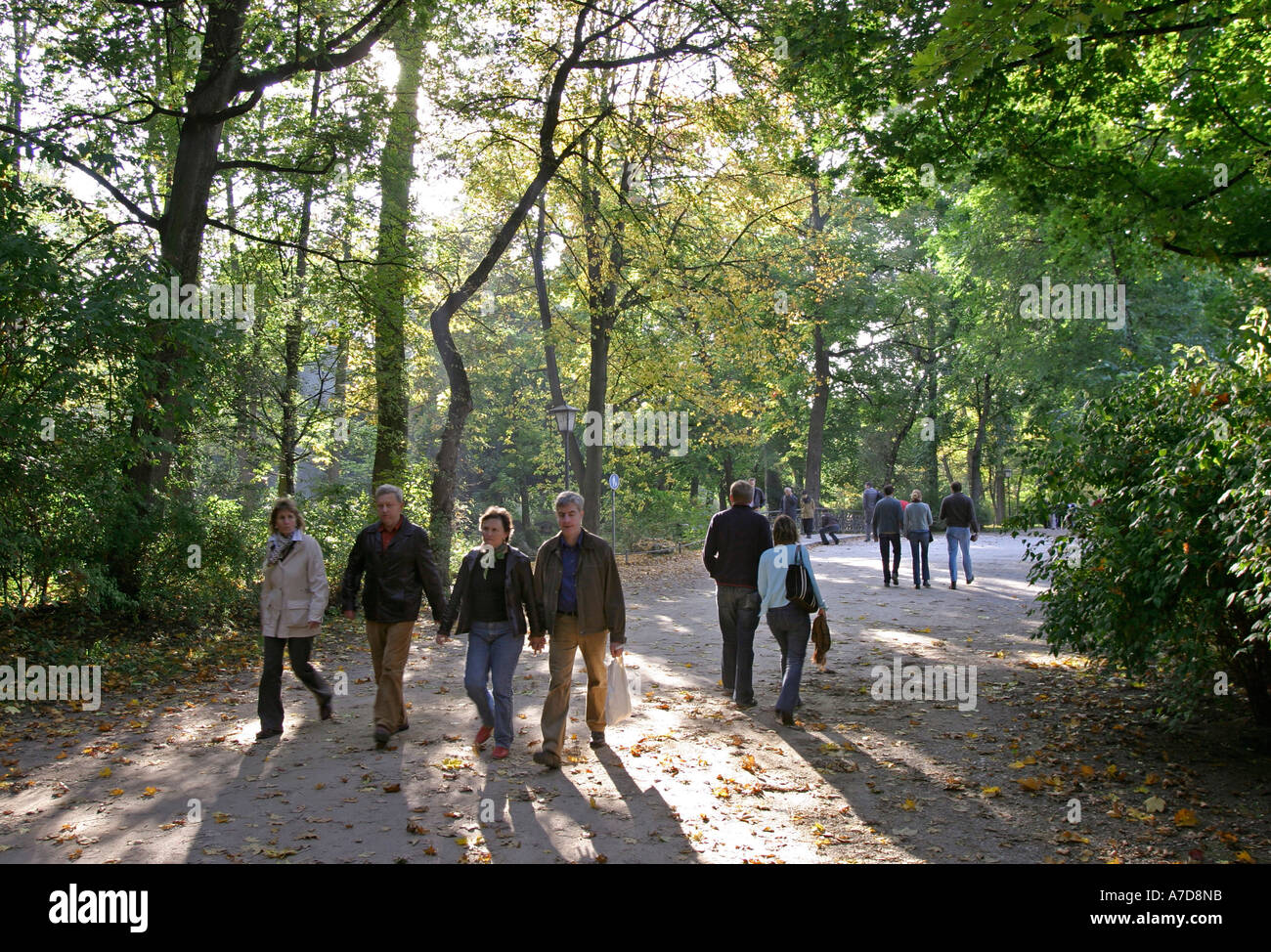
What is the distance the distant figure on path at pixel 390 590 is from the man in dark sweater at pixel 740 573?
8.77ft

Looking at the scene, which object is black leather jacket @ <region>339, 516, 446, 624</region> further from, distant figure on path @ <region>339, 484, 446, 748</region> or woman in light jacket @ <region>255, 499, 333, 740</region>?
woman in light jacket @ <region>255, 499, 333, 740</region>

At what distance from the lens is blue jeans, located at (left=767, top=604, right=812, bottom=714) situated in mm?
7949

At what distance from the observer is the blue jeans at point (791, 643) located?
795cm

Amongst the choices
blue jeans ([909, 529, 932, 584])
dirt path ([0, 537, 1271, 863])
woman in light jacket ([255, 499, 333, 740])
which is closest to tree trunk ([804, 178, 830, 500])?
blue jeans ([909, 529, 932, 584])

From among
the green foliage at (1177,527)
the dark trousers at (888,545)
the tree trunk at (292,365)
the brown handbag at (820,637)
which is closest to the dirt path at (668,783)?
the brown handbag at (820,637)

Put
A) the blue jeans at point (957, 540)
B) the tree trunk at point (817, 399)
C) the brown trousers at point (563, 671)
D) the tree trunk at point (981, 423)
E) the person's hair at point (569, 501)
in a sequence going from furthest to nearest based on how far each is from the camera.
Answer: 1. the tree trunk at point (981, 423)
2. the tree trunk at point (817, 399)
3. the blue jeans at point (957, 540)
4. the person's hair at point (569, 501)
5. the brown trousers at point (563, 671)

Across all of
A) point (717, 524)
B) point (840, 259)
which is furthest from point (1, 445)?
point (840, 259)

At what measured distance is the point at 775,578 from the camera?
8133 mm

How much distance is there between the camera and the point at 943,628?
42.0 ft

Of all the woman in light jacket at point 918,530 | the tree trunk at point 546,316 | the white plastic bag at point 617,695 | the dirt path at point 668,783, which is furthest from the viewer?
the tree trunk at point 546,316

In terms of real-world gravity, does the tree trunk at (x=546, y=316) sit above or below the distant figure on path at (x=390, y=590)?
above

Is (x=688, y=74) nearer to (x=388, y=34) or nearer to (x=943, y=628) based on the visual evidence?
(x=388, y=34)

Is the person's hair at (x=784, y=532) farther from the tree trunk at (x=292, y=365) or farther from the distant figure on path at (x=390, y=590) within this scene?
the tree trunk at (x=292, y=365)

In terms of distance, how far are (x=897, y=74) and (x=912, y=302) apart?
3168 cm
